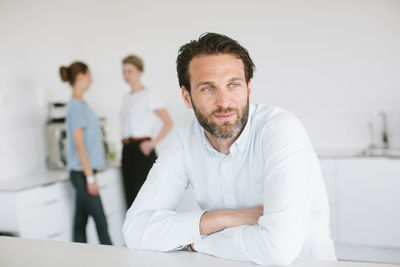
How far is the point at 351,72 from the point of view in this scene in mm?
3611

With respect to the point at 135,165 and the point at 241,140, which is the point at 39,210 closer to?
the point at 135,165

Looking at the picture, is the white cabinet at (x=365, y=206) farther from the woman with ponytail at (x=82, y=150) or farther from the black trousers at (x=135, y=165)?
the woman with ponytail at (x=82, y=150)

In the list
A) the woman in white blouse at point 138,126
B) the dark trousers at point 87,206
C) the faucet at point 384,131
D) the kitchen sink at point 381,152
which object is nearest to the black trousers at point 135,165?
the woman in white blouse at point 138,126

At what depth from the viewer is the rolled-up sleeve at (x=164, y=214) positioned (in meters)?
1.29

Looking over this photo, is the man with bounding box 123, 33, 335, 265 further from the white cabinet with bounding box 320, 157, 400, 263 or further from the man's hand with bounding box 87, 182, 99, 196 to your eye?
the white cabinet with bounding box 320, 157, 400, 263

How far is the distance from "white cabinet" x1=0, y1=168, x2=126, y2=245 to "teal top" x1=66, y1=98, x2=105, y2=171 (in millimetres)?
278

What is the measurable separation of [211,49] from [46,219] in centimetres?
216

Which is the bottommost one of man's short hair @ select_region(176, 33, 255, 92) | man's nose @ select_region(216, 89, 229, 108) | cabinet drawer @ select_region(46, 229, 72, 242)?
cabinet drawer @ select_region(46, 229, 72, 242)

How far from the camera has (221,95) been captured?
1438mm

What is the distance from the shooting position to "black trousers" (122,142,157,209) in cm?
337

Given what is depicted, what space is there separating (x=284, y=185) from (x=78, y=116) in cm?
206

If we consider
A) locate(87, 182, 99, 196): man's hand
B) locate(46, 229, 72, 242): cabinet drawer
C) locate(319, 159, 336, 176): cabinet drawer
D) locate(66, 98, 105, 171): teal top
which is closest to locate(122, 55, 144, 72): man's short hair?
locate(66, 98, 105, 171): teal top

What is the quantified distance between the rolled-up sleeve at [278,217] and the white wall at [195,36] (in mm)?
2456

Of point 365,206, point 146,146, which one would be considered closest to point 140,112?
point 146,146
